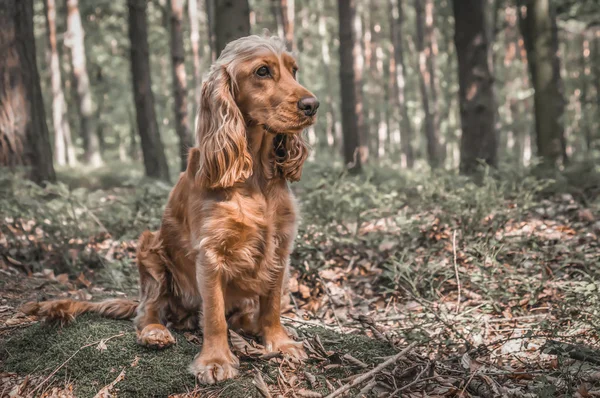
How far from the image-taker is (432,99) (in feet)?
72.8

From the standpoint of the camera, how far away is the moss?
277 centimetres

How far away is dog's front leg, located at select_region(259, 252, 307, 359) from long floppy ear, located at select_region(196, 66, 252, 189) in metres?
0.62

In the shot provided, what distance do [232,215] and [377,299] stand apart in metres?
2.19

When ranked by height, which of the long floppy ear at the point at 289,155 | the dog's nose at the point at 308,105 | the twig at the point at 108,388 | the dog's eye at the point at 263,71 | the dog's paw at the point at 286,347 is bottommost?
the dog's paw at the point at 286,347

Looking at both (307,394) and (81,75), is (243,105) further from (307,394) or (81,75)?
(81,75)

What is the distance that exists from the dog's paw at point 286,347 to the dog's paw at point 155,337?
1.90ft

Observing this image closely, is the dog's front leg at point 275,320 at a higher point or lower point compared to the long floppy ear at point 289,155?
lower

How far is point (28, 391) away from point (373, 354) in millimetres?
1909

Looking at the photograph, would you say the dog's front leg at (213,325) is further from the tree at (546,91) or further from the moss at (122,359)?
the tree at (546,91)

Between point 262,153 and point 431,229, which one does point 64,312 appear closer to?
point 262,153

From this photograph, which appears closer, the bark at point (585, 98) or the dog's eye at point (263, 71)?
the dog's eye at point (263, 71)

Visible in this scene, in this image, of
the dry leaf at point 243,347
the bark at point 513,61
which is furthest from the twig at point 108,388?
the bark at point 513,61

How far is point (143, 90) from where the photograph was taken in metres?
12.8

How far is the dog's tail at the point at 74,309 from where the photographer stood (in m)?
3.22
